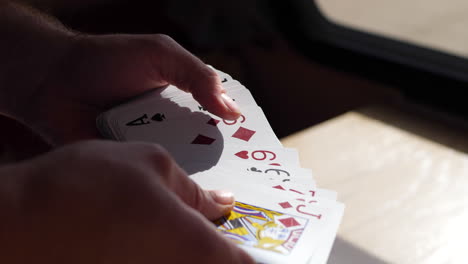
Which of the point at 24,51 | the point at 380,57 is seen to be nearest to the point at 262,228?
the point at 24,51

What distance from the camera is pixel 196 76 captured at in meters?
0.94

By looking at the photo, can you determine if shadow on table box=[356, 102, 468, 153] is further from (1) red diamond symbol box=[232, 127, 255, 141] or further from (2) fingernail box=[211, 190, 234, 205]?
(2) fingernail box=[211, 190, 234, 205]

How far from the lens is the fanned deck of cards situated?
2.52 feet

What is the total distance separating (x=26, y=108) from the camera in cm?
109

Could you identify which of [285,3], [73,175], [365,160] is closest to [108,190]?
[73,175]

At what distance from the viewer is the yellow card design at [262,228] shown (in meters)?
0.75

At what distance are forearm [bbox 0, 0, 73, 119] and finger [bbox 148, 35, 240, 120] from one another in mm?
219

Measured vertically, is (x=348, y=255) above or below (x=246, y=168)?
below

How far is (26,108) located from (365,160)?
0.87 metres

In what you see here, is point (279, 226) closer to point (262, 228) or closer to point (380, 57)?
point (262, 228)

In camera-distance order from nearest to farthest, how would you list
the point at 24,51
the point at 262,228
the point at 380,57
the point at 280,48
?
1. the point at 262,228
2. the point at 24,51
3. the point at 380,57
4. the point at 280,48

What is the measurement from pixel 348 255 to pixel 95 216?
0.71m

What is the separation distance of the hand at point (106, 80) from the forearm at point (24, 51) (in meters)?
0.02

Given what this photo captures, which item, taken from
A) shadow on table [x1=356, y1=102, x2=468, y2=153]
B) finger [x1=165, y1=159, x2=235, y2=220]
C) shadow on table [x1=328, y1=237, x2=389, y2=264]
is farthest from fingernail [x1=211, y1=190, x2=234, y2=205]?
shadow on table [x1=356, y1=102, x2=468, y2=153]
